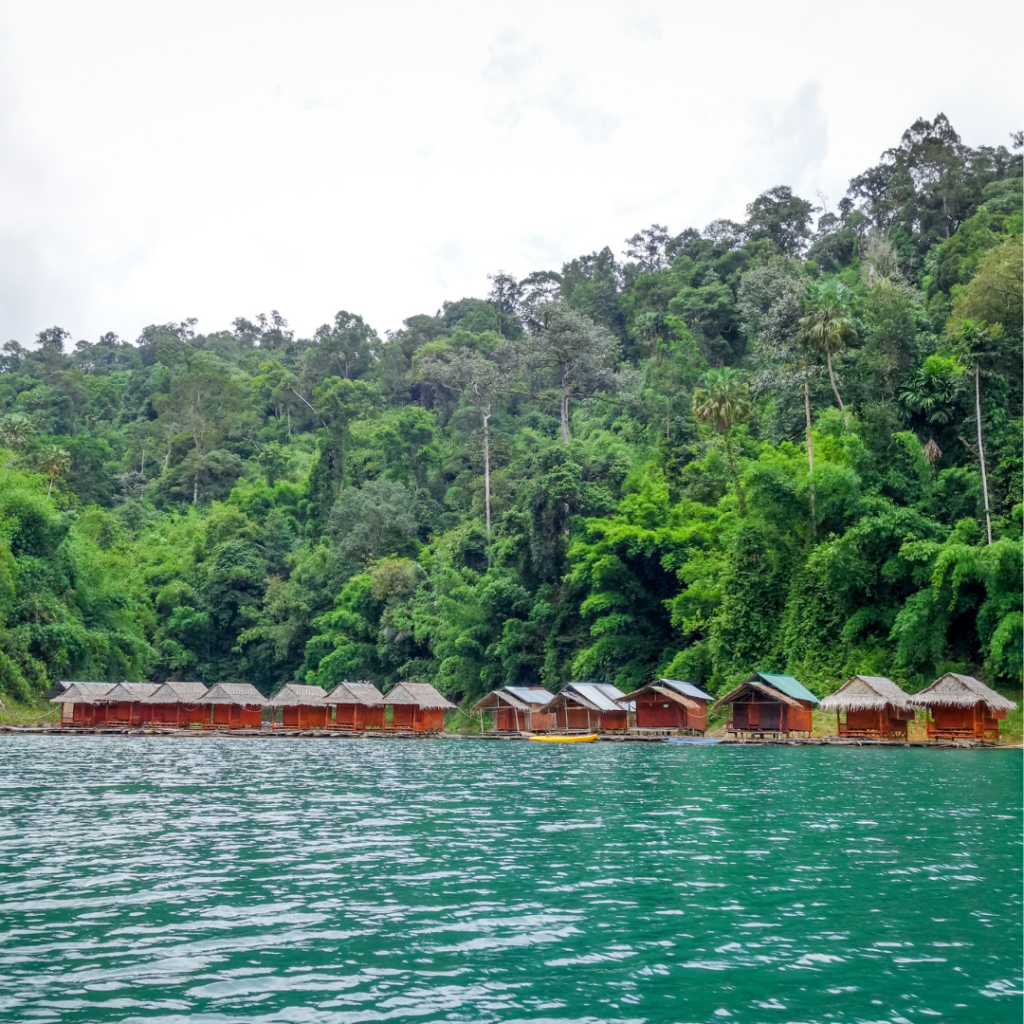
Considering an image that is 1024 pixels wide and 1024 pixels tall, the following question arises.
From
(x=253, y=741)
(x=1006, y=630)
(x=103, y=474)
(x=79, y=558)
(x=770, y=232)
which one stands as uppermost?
(x=770, y=232)

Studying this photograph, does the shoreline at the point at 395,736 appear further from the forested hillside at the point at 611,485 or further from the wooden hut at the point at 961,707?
the forested hillside at the point at 611,485

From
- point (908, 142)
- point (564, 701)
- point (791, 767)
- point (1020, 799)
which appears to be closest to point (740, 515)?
point (564, 701)

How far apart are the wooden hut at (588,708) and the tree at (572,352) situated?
919 inches

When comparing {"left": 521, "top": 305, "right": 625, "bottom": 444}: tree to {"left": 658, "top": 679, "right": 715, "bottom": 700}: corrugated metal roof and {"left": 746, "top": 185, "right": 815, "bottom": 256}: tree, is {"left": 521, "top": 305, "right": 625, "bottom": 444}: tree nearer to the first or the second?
{"left": 746, "top": 185, "right": 815, "bottom": 256}: tree

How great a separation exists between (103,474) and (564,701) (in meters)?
46.9

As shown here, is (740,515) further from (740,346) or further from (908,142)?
(908,142)

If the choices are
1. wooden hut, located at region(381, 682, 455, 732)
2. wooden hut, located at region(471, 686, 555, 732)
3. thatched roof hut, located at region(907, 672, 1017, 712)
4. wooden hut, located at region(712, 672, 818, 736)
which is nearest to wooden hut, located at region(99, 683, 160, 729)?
wooden hut, located at region(381, 682, 455, 732)

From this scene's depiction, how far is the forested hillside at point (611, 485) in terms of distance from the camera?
137ft

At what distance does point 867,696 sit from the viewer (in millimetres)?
36906

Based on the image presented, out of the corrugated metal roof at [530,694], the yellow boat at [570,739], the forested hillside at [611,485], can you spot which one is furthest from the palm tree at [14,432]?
the yellow boat at [570,739]

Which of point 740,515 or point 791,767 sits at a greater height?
point 740,515

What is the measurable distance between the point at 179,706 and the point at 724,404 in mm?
31533

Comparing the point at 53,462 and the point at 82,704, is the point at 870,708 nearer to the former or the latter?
the point at 82,704

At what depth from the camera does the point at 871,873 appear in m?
13.0
